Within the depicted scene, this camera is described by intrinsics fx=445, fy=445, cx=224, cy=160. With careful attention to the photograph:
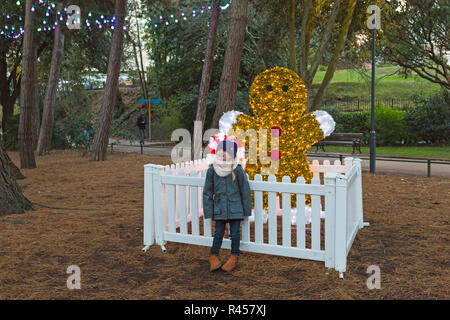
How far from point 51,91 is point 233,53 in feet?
34.3

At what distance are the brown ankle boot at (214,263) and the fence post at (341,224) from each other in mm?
1217

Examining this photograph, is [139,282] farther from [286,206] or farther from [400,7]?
[400,7]

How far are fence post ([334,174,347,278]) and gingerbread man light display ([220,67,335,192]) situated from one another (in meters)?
1.85

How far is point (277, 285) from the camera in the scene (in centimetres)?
421

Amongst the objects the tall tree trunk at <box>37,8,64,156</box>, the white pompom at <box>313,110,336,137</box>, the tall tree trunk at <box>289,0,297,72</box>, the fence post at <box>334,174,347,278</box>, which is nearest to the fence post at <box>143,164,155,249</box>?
the fence post at <box>334,174,347,278</box>

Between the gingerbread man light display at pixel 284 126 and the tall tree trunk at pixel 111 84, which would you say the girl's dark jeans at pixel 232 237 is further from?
the tall tree trunk at pixel 111 84

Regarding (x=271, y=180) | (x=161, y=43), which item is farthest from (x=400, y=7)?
(x=271, y=180)

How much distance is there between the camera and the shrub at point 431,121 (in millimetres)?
22812

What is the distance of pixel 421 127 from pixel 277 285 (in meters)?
21.5

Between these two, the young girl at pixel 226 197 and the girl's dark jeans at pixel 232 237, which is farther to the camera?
the girl's dark jeans at pixel 232 237

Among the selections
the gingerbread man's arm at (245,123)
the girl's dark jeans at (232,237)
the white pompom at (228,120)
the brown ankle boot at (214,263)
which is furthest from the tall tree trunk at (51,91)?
the brown ankle boot at (214,263)

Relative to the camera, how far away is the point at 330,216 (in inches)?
180

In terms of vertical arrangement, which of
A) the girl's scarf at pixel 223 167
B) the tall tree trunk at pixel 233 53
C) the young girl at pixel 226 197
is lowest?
the young girl at pixel 226 197

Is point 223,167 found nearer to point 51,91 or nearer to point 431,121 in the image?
point 51,91
